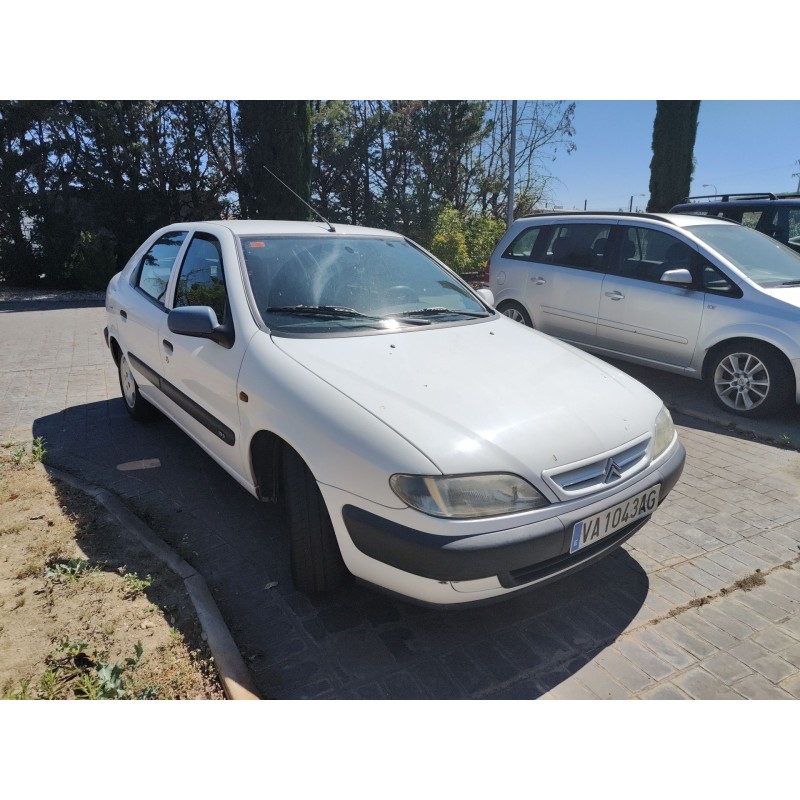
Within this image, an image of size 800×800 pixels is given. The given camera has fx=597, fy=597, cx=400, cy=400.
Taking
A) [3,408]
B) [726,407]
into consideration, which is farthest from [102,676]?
[726,407]

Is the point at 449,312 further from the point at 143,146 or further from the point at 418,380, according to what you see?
the point at 143,146

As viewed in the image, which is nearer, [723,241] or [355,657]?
[355,657]

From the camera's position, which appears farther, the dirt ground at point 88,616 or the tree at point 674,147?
the tree at point 674,147

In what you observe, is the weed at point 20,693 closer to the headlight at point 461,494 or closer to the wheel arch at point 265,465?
the wheel arch at point 265,465

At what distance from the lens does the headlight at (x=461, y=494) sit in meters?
2.13

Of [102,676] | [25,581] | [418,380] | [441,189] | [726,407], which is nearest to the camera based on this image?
[102,676]

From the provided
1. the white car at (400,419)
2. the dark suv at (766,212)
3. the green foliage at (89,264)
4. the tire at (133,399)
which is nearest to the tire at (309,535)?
the white car at (400,419)

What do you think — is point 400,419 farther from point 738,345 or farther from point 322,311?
point 738,345

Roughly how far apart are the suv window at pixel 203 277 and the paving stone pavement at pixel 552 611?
1198 millimetres

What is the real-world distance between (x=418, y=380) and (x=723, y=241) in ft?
15.4

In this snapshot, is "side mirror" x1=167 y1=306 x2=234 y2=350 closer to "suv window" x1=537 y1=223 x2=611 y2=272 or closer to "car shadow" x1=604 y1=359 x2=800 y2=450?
"car shadow" x1=604 y1=359 x2=800 y2=450

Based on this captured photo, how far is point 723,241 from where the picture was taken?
5812mm

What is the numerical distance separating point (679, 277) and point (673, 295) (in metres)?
0.20

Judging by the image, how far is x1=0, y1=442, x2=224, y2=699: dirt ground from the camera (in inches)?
87.2
